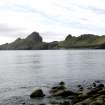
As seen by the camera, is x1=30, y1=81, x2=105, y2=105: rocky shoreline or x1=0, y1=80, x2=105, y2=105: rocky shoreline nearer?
x1=30, y1=81, x2=105, y2=105: rocky shoreline

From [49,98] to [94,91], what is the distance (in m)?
5.97

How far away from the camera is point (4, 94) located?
41.6 metres

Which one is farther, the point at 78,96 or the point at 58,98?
the point at 58,98

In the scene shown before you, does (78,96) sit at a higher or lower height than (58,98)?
higher

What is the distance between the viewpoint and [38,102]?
116 feet

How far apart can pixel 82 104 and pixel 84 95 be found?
Result: 15.6 ft

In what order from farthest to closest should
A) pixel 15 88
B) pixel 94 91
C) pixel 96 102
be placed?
pixel 15 88, pixel 94 91, pixel 96 102

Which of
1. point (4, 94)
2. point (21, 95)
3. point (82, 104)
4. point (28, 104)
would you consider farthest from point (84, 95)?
point (4, 94)

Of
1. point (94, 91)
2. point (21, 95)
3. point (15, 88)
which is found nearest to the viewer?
point (94, 91)

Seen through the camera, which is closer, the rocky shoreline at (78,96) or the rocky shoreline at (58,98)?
the rocky shoreline at (78,96)

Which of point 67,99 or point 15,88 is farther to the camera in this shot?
point 15,88

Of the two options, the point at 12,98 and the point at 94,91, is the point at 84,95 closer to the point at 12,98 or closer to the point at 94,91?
the point at 94,91

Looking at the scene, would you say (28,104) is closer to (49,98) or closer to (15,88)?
(49,98)

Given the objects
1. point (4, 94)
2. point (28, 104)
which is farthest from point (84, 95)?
point (4, 94)
